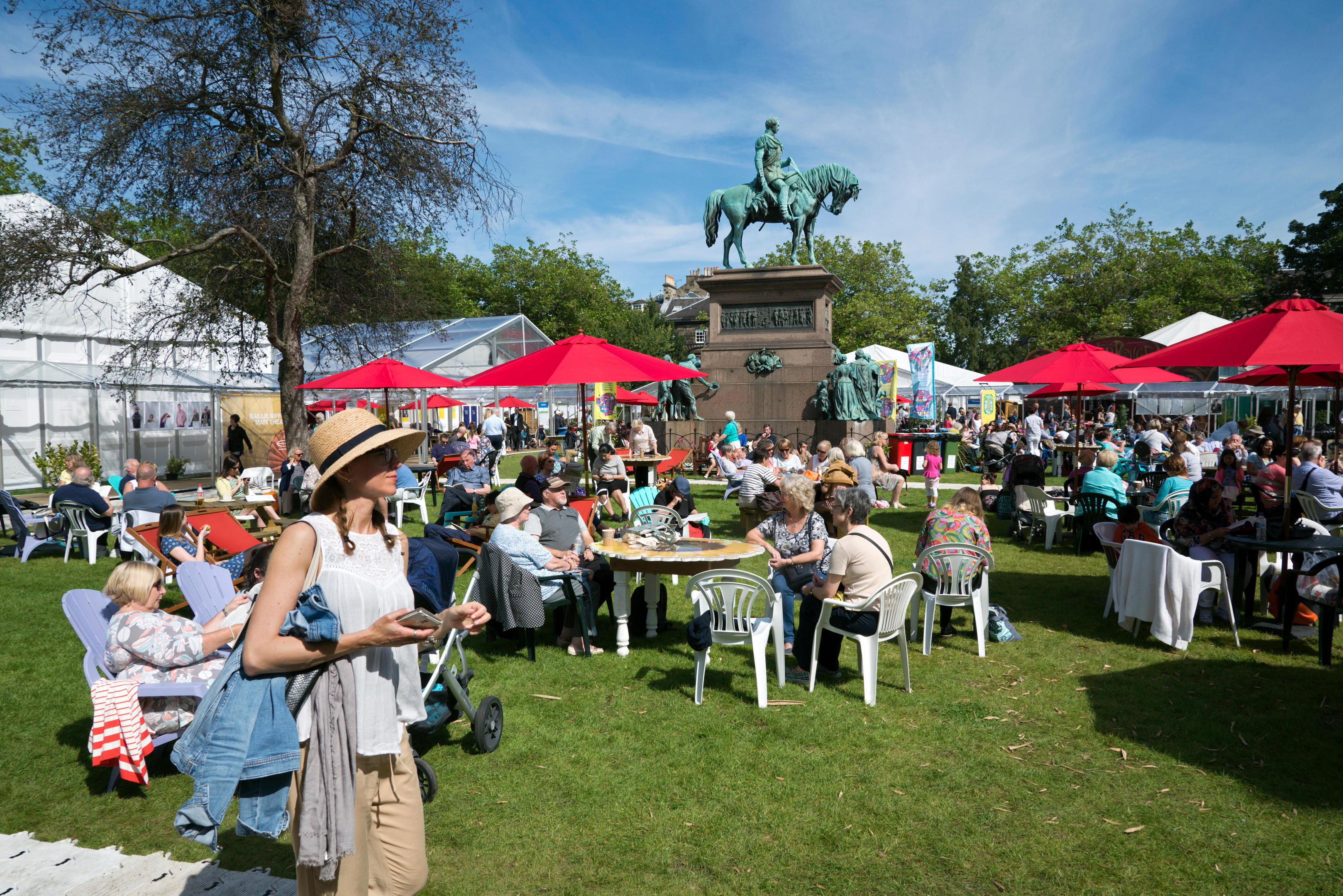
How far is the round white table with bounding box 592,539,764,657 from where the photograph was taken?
607 centimetres

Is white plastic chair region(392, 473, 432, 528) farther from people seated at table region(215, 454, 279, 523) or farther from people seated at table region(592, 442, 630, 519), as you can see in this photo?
people seated at table region(592, 442, 630, 519)

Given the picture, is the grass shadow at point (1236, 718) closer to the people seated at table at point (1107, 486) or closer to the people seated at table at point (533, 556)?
the people seated at table at point (1107, 486)

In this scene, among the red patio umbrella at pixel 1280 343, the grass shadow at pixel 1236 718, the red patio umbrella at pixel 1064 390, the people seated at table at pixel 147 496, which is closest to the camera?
the grass shadow at pixel 1236 718

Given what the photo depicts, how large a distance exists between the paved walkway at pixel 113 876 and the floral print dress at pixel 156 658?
71 centimetres

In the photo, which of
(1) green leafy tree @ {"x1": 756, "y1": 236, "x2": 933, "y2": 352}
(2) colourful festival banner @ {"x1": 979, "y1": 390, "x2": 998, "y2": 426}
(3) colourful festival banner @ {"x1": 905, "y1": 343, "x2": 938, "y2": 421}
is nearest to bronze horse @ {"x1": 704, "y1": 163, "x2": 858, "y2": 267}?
(3) colourful festival banner @ {"x1": 905, "y1": 343, "x2": 938, "y2": 421}

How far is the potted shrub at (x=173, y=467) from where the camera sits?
19922 mm

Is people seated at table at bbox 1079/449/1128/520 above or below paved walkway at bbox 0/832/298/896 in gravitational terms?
above

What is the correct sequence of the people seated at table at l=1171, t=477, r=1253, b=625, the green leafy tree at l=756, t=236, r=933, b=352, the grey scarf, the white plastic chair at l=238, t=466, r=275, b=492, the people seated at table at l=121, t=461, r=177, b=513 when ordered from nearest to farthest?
1. the grey scarf
2. the people seated at table at l=1171, t=477, r=1253, b=625
3. the people seated at table at l=121, t=461, r=177, b=513
4. the white plastic chair at l=238, t=466, r=275, b=492
5. the green leafy tree at l=756, t=236, r=933, b=352

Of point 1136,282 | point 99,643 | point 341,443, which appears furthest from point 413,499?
point 1136,282

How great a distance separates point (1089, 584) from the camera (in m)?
8.55

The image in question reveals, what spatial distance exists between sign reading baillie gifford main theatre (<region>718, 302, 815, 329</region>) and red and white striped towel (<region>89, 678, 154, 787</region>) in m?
16.4

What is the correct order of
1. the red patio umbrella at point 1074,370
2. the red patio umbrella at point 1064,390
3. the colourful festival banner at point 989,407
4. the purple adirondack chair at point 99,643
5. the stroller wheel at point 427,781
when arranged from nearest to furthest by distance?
the stroller wheel at point 427,781
the purple adirondack chair at point 99,643
the red patio umbrella at point 1074,370
the red patio umbrella at point 1064,390
the colourful festival banner at point 989,407

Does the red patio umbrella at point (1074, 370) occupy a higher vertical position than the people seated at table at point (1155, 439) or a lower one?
higher

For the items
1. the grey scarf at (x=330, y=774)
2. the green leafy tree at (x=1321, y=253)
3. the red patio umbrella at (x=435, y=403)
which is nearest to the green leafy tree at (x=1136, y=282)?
the green leafy tree at (x=1321, y=253)
